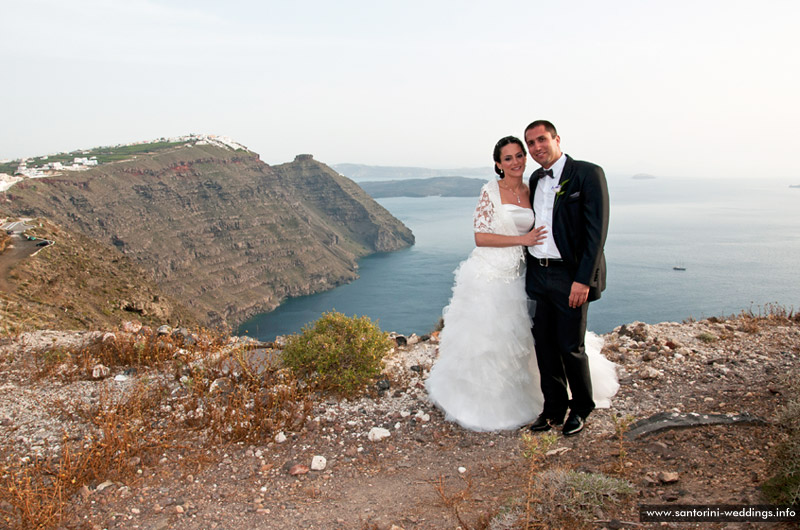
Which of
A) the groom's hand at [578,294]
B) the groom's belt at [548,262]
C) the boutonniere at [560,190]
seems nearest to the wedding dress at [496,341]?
the groom's belt at [548,262]

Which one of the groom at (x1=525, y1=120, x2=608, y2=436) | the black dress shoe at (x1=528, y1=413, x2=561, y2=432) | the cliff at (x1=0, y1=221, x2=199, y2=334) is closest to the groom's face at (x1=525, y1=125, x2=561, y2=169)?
the groom at (x1=525, y1=120, x2=608, y2=436)

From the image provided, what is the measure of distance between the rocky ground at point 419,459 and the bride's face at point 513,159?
2.21 meters

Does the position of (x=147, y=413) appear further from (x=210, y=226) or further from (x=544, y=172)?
(x=210, y=226)

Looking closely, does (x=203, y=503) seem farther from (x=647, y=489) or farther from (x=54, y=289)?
(x=54, y=289)

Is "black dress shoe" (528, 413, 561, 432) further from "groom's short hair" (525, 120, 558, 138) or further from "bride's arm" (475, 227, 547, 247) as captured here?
"groom's short hair" (525, 120, 558, 138)

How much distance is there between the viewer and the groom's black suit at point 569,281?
3.65 meters

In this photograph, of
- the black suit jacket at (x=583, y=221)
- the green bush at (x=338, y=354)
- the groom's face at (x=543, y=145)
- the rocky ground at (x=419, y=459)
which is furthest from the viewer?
the green bush at (x=338, y=354)

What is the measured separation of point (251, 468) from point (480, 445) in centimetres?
192

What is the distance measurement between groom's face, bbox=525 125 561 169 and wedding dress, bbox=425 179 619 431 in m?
0.53

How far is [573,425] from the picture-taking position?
3.99 metres

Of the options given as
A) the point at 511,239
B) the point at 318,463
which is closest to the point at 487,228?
the point at 511,239

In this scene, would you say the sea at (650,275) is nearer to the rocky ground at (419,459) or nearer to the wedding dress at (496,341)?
the rocky ground at (419,459)

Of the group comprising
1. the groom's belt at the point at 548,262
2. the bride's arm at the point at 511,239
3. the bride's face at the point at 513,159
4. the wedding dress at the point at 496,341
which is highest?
the bride's face at the point at 513,159

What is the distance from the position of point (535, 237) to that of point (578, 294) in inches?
23.6
